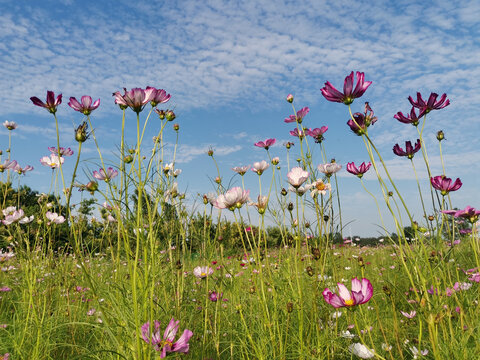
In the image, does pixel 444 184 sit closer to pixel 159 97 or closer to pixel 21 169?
pixel 159 97

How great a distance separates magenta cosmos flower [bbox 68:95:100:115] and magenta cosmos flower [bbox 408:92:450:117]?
1.47 meters

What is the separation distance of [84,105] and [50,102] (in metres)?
0.13

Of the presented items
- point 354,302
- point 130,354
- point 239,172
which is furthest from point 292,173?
point 130,354

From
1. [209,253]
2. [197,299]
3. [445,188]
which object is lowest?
[197,299]

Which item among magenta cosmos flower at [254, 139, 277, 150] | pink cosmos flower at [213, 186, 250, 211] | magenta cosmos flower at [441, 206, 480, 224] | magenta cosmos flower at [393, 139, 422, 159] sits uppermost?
magenta cosmos flower at [254, 139, 277, 150]

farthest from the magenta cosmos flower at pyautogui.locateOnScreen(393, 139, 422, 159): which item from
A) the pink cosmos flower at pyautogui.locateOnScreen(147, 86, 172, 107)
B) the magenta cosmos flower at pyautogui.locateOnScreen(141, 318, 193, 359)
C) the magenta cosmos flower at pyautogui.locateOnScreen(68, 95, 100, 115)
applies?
the magenta cosmos flower at pyautogui.locateOnScreen(68, 95, 100, 115)

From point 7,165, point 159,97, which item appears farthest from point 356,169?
point 7,165

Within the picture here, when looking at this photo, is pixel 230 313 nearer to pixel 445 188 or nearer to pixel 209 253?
pixel 209 253

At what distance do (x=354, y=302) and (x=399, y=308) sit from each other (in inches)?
83.0

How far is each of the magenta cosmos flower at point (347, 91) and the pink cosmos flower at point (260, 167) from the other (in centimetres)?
62

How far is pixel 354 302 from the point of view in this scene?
1.16 m

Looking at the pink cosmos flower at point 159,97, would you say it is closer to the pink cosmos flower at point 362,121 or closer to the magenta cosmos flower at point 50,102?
the magenta cosmos flower at point 50,102

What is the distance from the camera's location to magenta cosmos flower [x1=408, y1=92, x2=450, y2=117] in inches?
63.1

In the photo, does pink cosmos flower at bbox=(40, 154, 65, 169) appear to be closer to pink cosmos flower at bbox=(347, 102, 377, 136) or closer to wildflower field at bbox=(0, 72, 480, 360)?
wildflower field at bbox=(0, 72, 480, 360)
